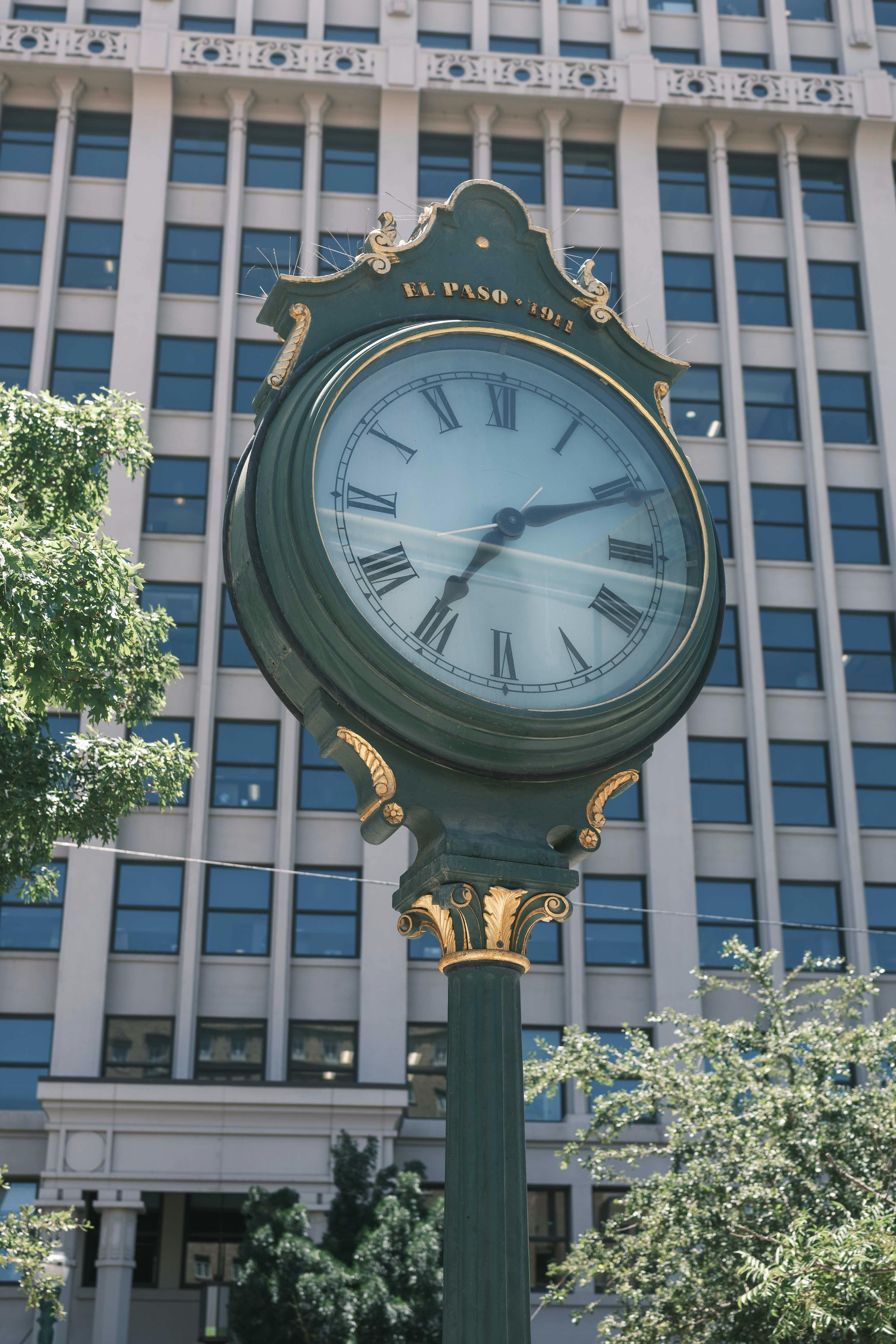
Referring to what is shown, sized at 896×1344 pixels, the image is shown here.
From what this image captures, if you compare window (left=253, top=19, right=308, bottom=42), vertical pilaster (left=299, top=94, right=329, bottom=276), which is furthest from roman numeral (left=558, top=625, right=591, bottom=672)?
window (left=253, top=19, right=308, bottom=42)

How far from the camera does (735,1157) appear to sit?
1277cm

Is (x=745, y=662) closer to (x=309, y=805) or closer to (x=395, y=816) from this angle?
(x=309, y=805)

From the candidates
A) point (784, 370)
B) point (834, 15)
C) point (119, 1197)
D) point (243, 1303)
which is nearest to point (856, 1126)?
point (243, 1303)

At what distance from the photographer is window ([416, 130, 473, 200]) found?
110 feet

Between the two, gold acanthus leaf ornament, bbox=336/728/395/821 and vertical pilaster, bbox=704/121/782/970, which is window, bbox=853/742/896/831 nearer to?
vertical pilaster, bbox=704/121/782/970

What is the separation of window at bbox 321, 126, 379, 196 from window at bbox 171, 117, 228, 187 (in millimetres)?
2262

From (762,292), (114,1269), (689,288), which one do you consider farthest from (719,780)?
(114,1269)

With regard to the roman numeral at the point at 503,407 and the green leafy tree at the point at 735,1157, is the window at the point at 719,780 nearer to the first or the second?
the green leafy tree at the point at 735,1157

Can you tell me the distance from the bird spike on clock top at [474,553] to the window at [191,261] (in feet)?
91.7

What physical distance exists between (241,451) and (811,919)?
46.5 feet

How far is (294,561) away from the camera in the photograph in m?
4.18

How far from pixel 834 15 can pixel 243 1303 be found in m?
31.3

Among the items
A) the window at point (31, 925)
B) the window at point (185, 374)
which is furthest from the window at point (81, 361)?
the window at point (31, 925)

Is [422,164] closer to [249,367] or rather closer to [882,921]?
[249,367]
